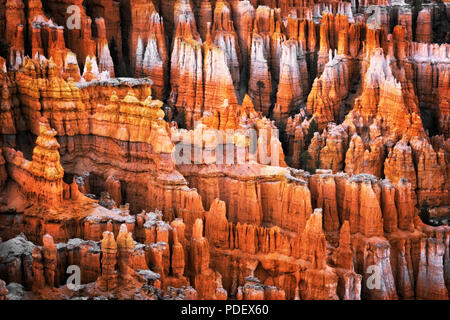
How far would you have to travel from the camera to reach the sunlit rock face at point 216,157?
28359 millimetres

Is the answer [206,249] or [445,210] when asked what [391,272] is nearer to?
[206,249]

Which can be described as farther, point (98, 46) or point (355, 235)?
point (98, 46)

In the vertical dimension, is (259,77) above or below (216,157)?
above

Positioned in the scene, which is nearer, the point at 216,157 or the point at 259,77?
the point at 216,157

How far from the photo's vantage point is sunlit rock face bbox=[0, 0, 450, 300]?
28359 millimetres

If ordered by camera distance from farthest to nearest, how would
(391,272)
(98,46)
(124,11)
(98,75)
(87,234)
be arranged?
1. (124,11)
2. (98,46)
3. (98,75)
4. (391,272)
5. (87,234)

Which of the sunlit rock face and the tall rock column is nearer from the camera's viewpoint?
the sunlit rock face

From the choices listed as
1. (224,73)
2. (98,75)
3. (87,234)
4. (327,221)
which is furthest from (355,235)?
(224,73)

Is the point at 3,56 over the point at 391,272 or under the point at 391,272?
over

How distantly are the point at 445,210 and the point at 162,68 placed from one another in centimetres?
1463

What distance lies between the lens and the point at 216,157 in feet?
109

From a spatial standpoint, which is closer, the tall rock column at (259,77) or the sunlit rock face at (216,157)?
the sunlit rock face at (216,157)

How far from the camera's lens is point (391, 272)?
101ft

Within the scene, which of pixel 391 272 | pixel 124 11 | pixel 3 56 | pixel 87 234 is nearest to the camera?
pixel 87 234
